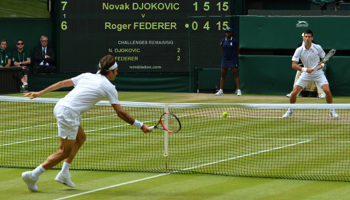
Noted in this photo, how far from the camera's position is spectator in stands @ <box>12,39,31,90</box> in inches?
756

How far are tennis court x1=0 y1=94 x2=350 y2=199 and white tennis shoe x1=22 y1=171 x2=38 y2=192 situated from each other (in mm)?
144

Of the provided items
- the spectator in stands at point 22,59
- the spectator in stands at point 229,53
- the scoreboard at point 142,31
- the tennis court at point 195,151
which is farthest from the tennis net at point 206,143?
the spectator in stands at point 22,59

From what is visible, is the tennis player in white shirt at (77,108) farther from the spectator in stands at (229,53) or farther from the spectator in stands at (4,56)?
the spectator in stands at (4,56)

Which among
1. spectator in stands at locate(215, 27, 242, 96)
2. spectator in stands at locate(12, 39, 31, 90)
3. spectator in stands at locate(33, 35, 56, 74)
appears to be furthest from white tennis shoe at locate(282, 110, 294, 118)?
spectator in stands at locate(12, 39, 31, 90)

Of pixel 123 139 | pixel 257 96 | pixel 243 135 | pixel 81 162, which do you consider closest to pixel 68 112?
pixel 81 162

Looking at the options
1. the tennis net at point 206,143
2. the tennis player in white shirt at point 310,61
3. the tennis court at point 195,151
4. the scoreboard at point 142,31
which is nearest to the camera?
the tennis court at point 195,151

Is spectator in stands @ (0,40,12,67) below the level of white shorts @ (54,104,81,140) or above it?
above

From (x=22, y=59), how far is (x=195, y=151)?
11.5m

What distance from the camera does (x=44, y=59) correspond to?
63.1ft

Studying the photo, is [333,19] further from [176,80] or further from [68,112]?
[68,112]

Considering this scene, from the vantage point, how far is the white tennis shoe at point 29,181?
6719mm

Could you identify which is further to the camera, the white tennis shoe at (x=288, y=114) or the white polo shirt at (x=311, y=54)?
the white tennis shoe at (x=288, y=114)

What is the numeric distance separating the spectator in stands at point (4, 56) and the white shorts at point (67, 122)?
1338 centimetres

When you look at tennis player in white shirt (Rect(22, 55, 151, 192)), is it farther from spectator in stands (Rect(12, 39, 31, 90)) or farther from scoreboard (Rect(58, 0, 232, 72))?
spectator in stands (Rect(12, 39, 31, 90))
